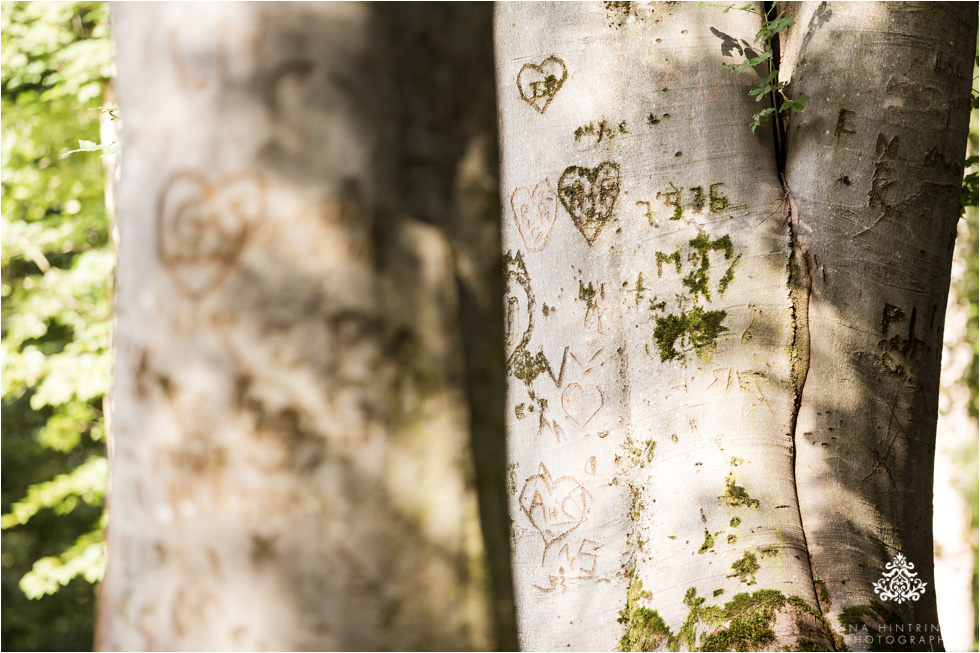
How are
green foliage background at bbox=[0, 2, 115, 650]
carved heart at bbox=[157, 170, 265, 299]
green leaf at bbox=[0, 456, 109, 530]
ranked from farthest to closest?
green leaf at bbox=[0, 456, 109, 530], green foliage background at bbox=[0, 2, 115, 650], carved heart at bbox=[157, 170, 265, 299]

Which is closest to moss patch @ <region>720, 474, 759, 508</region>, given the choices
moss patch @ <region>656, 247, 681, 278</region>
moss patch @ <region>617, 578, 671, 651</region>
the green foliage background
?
moss patch @ <region>617, 578, 671, 651</region>

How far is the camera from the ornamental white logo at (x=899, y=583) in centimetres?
233

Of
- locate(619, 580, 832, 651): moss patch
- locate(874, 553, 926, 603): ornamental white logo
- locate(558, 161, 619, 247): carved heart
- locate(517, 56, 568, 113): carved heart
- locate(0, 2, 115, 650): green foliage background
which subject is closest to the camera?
locate(619, 580, 832, 651): moss patch

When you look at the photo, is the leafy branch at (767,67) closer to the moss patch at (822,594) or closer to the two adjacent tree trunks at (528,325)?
the two adjacent tree trunks at (528,325)

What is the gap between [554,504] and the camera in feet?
8.40

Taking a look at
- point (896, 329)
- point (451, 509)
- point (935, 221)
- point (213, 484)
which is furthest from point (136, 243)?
point (935, 221)

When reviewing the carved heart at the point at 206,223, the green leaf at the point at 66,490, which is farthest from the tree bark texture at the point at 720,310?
the green leaf at the point at 66,490

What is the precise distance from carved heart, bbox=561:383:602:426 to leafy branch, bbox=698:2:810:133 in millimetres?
992

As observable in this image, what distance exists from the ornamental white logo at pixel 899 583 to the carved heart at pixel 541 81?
5.97ft

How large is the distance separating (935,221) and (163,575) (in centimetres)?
253

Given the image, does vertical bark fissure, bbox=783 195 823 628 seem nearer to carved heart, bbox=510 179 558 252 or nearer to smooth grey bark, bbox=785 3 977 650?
smooth grey bark, bbox=785 3 977 650

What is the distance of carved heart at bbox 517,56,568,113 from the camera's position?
2666 mm

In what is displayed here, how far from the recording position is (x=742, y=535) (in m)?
2.22

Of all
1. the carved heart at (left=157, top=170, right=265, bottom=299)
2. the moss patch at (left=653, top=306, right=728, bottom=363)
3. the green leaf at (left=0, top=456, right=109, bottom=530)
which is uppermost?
the carved heart at (left=157, top=170, right=265, bottom=299)
